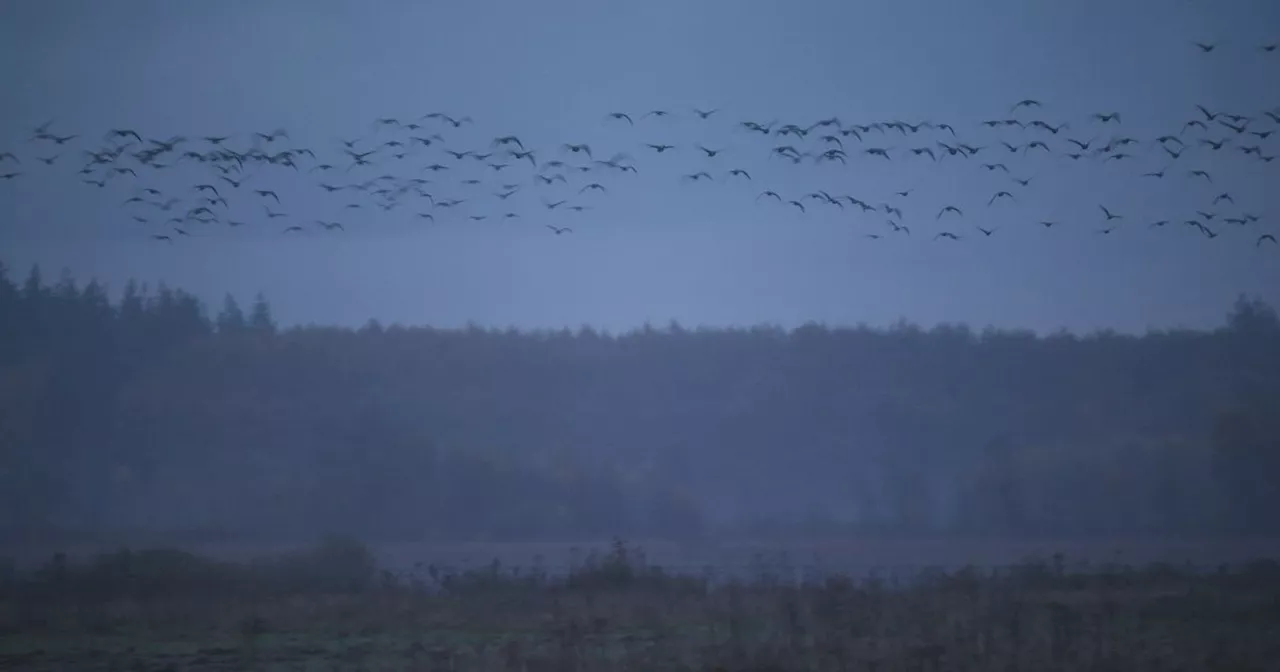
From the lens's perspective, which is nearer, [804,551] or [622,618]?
[622,618]

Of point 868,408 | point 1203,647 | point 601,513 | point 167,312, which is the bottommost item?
point 1203,647

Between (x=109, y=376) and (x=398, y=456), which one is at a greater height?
(x=109, y=376)

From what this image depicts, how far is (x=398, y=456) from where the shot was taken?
37.0 m

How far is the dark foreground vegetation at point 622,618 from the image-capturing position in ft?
49.4

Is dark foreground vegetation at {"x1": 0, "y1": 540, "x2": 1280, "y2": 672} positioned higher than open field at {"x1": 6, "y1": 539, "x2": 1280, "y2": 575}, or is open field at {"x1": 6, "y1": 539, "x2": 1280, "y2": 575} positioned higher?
open field at {"x1": 6, "y1": 539, "x2": 1280, "y2": 575}

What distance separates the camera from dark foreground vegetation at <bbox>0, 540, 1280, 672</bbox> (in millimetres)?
15047

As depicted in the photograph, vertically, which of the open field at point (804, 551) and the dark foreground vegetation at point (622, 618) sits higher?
the open field at point (804, 551)

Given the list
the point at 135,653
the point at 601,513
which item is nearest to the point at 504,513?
the point at 601,513

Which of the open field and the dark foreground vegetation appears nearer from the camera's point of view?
the dark foreground vegetation

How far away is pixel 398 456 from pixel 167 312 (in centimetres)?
906

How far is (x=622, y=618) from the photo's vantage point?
722 inches

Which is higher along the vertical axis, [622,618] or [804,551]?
[804,551]

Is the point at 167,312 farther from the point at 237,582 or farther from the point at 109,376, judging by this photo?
the point at 237,582

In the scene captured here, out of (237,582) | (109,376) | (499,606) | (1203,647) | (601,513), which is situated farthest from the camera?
(109,376)
